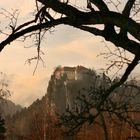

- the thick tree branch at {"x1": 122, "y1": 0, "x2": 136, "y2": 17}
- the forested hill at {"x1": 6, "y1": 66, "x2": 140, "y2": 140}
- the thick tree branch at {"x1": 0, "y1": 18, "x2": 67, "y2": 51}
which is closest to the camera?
the thick tree branch at {"x1": 0, "y1": 18, "x2": 67, "y2": 51}

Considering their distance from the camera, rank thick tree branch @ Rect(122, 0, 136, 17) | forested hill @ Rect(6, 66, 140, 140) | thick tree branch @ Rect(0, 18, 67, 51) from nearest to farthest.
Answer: thick tree branch @ Rect(0, 18, 67, 51)
thick tree branch @ Rect(122, 0, 136, 17)
forested hill @ Rect(6, 66, 140, 140)

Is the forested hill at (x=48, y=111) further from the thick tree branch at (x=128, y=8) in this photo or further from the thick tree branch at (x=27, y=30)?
the thick tree branch at (x=27, y=30)

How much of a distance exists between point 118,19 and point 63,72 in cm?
11968

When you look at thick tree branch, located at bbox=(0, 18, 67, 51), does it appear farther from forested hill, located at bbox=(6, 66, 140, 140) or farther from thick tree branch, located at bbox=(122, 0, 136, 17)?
forested hill, located at bbox=(6, 66, 140, 140)

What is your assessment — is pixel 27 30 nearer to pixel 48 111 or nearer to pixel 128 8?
pixel 128 8

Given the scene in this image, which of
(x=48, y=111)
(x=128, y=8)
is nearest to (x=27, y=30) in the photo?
(x=128, y=8)

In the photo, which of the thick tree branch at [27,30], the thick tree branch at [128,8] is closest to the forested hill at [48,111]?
the thick tree branch at [128,8]

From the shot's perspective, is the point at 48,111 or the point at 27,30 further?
the point at 48,111

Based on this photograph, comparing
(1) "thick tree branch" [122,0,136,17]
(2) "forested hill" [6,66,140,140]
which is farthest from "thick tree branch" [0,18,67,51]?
(2) "forested hill" [6,66,140,140]

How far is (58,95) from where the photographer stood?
384 feet

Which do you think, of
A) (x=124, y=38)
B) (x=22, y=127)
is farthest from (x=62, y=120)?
(x=22, y=127)

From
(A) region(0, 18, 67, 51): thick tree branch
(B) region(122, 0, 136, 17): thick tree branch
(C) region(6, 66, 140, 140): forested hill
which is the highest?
(C) region(6, 66, 140, 140): forested hill

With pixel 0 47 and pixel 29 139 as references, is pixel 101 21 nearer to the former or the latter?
pixel 0 47

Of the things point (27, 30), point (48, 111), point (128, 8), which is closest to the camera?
point (27, 30)
